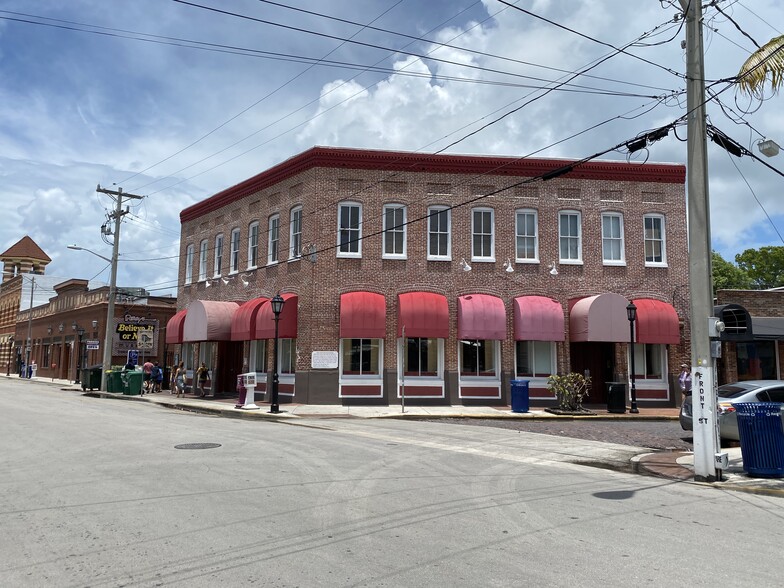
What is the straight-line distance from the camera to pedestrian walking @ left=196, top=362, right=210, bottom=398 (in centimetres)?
2945

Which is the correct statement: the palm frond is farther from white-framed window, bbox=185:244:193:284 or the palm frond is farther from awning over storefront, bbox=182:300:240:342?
white-framed window, bbox=185:244:193:284

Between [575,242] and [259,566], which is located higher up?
[575,242]

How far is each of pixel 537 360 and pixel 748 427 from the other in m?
→ 15.1

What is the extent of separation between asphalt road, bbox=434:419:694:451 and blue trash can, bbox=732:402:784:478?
3.89m

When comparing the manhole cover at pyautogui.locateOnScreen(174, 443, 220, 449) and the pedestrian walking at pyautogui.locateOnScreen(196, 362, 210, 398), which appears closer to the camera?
the manhole cover at pyautogui.locateOnScreen(174, 443, 220, 449)

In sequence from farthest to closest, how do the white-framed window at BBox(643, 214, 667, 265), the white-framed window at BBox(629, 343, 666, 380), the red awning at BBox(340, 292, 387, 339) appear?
the white-framed window at BBox(643, 214, 667, 265)
the white-framed window at BBox(629, 343, 666, 380)
the red awning at BBox(340, 292, 387, 339)

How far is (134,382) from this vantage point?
31953 millimetres

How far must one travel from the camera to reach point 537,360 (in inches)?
1010

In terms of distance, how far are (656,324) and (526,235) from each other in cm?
624

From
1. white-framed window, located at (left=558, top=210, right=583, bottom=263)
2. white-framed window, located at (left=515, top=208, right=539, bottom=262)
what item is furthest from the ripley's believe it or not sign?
white-framed window, located at (left=558, top=210, right=583, bottom=263)

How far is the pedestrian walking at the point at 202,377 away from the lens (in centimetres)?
2945

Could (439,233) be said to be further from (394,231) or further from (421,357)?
(421,357)

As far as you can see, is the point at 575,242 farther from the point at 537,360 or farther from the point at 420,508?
the point at 420,508

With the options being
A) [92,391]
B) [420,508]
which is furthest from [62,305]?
[420,508]
